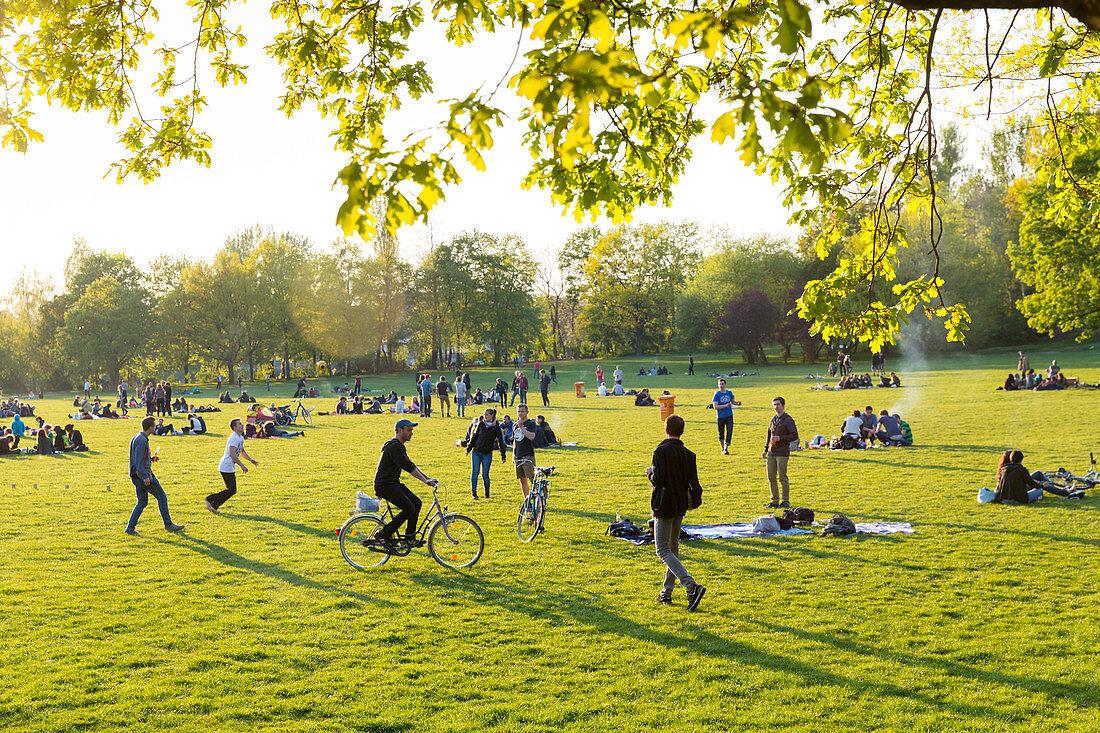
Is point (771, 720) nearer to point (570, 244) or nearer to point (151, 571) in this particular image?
point (151, 571)

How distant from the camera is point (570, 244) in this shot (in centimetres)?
10431

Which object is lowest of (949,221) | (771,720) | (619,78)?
(771,720)

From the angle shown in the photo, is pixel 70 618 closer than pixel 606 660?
No

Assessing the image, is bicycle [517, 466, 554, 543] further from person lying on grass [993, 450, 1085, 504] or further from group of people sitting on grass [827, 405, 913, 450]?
group of people sitting on grass [827, 405, 913, 450]

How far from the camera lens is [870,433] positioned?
21.7m

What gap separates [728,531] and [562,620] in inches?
185

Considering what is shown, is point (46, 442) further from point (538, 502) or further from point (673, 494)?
point (673, 494)

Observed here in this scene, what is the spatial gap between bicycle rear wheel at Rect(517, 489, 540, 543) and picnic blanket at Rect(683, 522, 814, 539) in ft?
7.57

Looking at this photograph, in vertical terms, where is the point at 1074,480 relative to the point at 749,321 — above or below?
below

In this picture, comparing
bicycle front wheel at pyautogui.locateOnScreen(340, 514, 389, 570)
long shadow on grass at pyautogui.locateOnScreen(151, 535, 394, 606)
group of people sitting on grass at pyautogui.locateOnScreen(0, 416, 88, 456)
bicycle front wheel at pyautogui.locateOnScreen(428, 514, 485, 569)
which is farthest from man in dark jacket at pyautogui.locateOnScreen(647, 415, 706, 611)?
group of people sitting on grass at pyautogui.locateOnScreen(0, 416, 88, 456)

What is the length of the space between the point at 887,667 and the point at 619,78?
5.90 meters

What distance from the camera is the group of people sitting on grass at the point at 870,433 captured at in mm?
21344

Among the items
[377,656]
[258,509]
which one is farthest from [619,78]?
[258,509]

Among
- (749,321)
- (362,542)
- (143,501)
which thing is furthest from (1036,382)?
(749,321)
